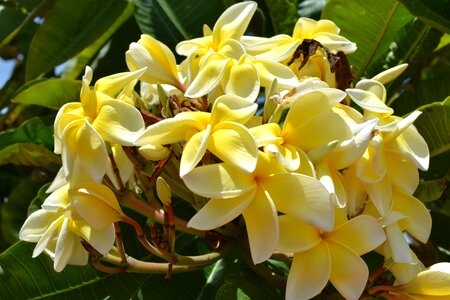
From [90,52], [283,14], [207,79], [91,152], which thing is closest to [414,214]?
[207,79]

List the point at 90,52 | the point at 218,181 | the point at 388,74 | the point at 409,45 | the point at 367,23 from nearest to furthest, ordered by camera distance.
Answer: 1. the point at 218,181
2. the point at 388,74
3. the point at 367,23
4. the point at 409,45
5. the point at 90,52

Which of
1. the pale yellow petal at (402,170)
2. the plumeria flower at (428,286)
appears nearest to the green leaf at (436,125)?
the pale yellow petal at (402,170)

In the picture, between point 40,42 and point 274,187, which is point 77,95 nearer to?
point 40,42

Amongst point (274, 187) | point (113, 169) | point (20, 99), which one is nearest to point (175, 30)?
point (20, 99)

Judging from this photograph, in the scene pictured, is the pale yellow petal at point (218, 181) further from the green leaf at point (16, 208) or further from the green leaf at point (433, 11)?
the green leaf at point (16, 208)

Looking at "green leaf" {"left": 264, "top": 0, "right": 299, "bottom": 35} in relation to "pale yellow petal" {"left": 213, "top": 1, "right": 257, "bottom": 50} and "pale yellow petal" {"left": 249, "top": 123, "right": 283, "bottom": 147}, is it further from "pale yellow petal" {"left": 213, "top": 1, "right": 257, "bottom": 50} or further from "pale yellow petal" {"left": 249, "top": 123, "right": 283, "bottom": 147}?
"pale yellow petal" {"left": 249, "top": 123, "right": 283, "bottom": 147}

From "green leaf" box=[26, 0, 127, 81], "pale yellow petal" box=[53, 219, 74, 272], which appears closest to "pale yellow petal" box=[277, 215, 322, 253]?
"pale yellow petal" box=[53, 219, 74, 272]

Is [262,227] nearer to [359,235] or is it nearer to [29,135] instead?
[359,235]

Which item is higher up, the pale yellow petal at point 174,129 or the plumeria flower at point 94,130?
the pale yellow petal at point 174,129
